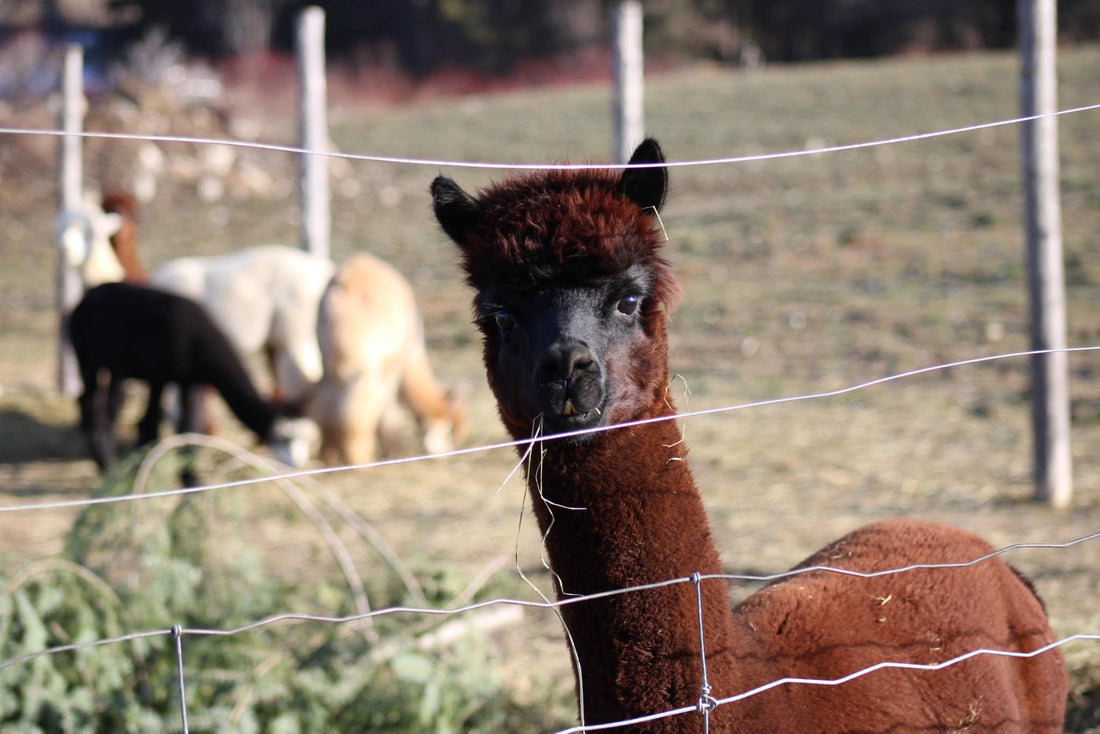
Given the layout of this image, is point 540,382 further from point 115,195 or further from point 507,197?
point 115,195

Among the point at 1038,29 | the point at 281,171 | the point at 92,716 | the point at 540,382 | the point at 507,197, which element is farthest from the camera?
the point at 281,171

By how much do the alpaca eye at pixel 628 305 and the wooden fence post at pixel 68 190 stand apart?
8.25m

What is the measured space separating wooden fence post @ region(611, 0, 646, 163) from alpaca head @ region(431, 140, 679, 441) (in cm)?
→ 385

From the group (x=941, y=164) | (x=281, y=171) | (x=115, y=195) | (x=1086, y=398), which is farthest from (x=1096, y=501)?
(x=281, y=171)

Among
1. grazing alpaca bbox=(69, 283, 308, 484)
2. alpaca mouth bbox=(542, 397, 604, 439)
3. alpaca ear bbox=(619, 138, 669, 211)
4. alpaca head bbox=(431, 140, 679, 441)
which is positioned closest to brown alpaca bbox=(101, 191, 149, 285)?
grazing alpaca bbox=(69, 283, 308, 484)

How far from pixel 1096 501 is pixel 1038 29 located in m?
2.51

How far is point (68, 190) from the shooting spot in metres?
9.64

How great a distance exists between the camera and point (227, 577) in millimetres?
4148

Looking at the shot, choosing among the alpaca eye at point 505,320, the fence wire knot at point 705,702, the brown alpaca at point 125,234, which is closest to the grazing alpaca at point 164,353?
the brown alpaca at point 125,234

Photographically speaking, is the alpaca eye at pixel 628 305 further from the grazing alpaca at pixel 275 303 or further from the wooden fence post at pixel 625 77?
the grazing alpaca at pixel 275 303

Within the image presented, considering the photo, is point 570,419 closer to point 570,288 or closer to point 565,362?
point 565,362

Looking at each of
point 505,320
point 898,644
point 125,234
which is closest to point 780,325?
point 125,234

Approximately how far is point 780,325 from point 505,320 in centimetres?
823

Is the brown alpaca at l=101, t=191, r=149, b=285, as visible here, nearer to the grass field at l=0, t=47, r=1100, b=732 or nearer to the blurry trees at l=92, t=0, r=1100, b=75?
the grass field at l=0, t=47, r=1100, b=732
